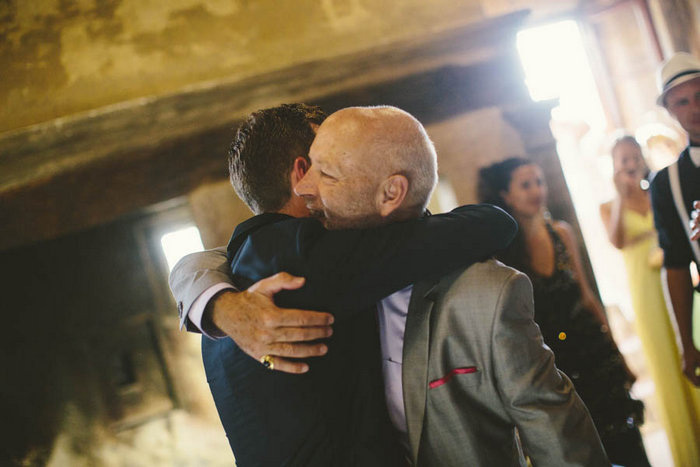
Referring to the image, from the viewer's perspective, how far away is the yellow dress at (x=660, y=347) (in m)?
3.47

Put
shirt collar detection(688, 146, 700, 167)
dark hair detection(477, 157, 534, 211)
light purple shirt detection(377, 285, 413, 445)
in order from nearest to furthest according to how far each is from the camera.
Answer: light purple shirt detection(377, 285, 413, 445)
shirt collar detection(688, 146, 700, 167)
dark hair detection(477, 157, 534, 211)

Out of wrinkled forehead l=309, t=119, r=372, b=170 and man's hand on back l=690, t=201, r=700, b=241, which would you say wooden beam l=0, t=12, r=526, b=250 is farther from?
wrinkled forehead l=309, t=119, r=372, b=170

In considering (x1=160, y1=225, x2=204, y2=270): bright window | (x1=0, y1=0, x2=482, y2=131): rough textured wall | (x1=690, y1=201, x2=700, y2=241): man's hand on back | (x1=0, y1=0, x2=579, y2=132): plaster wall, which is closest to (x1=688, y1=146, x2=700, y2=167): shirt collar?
(x1=690, y1=201, x2=700, y2=241): man's hand on back

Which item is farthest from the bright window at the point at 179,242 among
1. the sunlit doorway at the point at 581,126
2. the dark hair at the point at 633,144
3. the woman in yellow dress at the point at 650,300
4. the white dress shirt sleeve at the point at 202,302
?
the sunlit doorway at the point at 581,126

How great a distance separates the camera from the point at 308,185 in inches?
53.5

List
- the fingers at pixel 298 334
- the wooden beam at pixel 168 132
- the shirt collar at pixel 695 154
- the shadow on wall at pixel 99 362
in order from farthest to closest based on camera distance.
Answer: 1. the shadow on wall at pixel 99 362
2. the wooden beam at pixel 168 132
3. the shirt collar at pixel 695 154
4. the fingers at pixel 298 334

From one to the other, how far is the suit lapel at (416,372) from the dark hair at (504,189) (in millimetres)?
2264

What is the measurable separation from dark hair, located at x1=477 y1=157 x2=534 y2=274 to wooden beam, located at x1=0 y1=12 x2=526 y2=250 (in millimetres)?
691

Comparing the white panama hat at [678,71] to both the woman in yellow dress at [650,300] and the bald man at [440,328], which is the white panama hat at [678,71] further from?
the bald man at [440,328]

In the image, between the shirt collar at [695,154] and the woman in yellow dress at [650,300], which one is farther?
the woman in yellow dress at [650,300]

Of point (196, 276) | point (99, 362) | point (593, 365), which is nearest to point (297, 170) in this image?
point (196, 276)

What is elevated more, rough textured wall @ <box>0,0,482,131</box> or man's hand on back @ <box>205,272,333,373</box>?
rough textured wall @ <box>0,0,482,131</box>

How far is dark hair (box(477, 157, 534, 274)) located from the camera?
337 cm

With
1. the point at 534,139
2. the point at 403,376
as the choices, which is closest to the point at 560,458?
the point at 403,376
